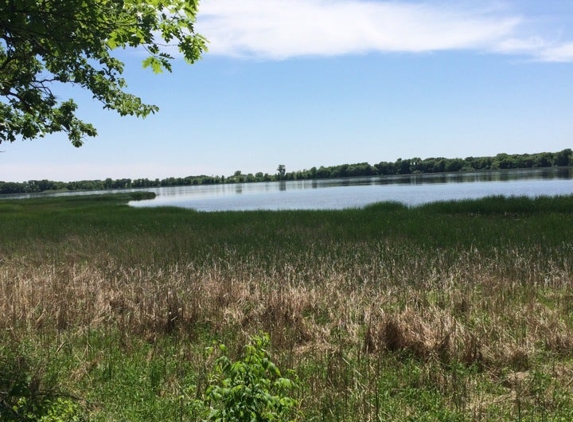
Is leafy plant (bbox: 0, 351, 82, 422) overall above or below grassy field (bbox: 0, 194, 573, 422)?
above

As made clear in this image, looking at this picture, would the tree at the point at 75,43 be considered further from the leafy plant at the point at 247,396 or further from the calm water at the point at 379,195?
the calm water at the point at 379,195

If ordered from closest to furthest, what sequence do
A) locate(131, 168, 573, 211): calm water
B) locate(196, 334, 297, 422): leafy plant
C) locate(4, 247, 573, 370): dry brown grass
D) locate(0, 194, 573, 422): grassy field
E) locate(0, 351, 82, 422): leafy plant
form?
locate(196, 334, 297, 422): leafy plant, locate(0, 351, 82, 422): leafy plant, locate(0, 194, 573, 422): grassy field, locate(4, 247, 573, 370): dry brown grass, locate(131, 168, 573, 211): calm water

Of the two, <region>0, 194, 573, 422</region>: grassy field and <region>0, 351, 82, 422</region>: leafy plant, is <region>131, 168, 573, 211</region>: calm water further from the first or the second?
<region>0, 351, 82, 422</region>: leafy plant

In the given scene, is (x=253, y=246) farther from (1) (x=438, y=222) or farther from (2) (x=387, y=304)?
(1) (x=438, y=222)

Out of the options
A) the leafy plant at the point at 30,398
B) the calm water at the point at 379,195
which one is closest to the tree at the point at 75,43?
the leafy plant at the point at 30,398

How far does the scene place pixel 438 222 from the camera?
23531 mm

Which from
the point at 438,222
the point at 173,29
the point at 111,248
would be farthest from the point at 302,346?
the point at 438,222

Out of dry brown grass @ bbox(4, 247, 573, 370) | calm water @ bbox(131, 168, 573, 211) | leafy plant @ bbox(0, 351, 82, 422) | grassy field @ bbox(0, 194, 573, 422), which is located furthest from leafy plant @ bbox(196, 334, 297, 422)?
calm water @ bbox(131, 168, 573, 211)

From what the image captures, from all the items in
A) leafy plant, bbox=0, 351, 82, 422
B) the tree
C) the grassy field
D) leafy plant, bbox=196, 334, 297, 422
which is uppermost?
the tree

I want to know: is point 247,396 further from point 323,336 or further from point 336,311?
point 336,311

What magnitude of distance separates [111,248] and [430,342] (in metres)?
15.4

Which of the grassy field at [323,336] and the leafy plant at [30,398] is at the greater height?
the leafy plant at [30,398]

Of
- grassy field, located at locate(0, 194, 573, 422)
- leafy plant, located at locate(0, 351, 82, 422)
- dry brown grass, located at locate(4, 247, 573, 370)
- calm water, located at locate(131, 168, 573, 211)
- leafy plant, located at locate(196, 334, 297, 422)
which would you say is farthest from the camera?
calm water, located at locate(131, 168, 573, 211)

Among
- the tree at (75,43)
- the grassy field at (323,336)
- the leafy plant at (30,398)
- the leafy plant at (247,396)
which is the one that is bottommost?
the grassy field at (323,336)
